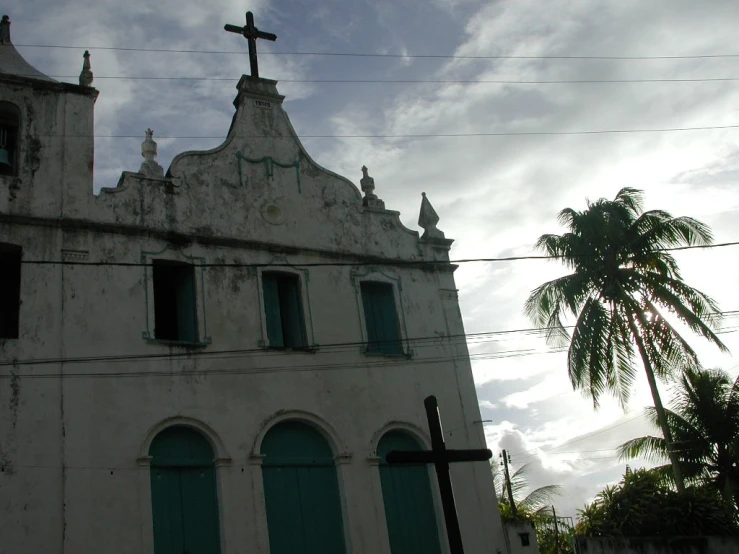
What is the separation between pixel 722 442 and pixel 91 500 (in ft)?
66.6

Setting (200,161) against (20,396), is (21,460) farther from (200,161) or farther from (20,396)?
(200,161)

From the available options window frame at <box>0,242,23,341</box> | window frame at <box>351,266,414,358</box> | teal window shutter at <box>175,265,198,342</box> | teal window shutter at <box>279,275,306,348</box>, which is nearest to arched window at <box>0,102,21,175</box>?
window frame at <box>0,242,23,341</box>

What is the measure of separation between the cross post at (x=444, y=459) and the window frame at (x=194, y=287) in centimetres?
614

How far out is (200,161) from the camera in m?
17.4

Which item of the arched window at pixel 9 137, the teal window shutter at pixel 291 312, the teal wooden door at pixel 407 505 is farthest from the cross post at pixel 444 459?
the arched window at pixel 9 137

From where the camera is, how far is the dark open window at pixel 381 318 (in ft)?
58.5

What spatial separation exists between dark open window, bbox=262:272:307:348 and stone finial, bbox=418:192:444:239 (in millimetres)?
4166

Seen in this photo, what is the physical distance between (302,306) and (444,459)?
278 inches

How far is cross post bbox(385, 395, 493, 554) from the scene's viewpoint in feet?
33.2

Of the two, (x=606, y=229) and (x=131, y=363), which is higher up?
(x=606, y=229)

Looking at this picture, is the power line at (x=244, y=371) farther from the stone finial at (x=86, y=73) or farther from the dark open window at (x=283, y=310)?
the stone finial at (x=86, y=73)

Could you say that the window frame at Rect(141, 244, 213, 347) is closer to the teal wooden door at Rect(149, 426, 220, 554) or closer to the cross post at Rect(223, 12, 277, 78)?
the teal wooden door at Rect(149, 426, 220, 554)

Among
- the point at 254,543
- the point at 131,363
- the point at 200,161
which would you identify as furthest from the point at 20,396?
the point at 200,161

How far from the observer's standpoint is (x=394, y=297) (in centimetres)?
1853
